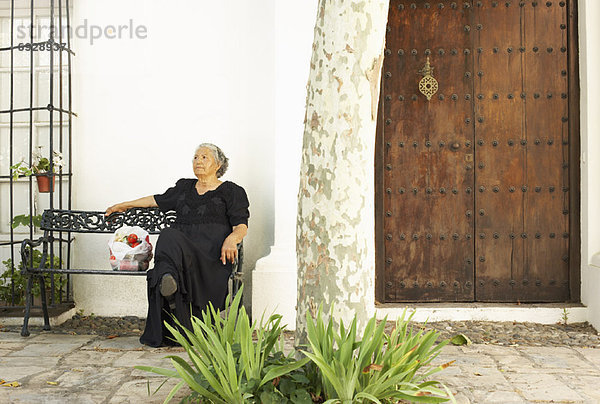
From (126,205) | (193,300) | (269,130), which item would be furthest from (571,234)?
(126,205)

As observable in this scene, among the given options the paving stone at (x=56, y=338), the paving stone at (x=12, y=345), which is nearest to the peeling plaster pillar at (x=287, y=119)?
the paving stone at (x=56, y=338)

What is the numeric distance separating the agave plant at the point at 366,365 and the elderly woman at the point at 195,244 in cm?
171

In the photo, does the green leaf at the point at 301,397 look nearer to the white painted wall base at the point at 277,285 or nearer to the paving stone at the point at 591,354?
the paving stone at the point at 591,354

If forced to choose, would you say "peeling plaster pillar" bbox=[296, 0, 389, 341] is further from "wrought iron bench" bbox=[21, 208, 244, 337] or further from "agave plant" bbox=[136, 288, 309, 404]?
"wrought iron bench" bbox=[21, 208, 244, 337]

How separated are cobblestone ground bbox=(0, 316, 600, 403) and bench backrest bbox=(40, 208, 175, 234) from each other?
30.6 inches

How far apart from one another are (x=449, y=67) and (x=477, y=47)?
28 centimetres

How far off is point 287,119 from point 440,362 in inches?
85.8

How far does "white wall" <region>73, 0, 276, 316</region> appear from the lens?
17.9ft

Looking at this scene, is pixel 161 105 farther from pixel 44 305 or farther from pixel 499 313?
pixel 499 313

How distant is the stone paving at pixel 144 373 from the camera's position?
324cm

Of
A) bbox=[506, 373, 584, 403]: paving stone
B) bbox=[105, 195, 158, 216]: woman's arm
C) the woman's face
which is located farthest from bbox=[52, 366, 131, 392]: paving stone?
bbox=[506, 373, 584, 403]: paving stone

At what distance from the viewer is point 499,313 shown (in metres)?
5.16

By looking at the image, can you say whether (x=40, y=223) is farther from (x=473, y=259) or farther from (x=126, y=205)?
(x=473, y=259)

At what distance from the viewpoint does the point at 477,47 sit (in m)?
5.31
